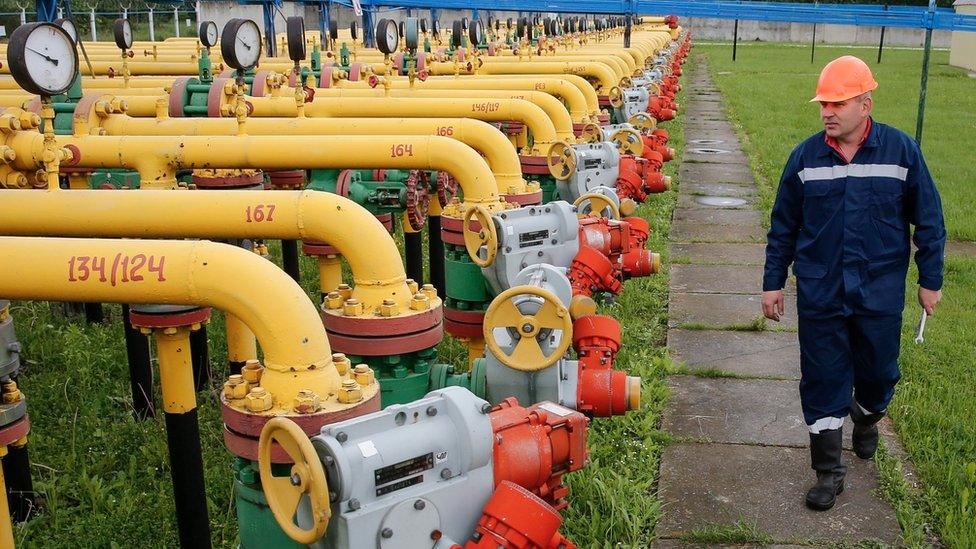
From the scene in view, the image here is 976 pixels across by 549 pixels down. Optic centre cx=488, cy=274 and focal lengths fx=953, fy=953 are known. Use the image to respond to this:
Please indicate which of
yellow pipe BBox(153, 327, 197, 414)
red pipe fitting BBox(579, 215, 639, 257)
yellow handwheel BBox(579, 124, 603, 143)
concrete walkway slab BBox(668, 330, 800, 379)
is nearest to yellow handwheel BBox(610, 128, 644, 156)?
yellow handwheel BBox(579, 124, 603, 143)

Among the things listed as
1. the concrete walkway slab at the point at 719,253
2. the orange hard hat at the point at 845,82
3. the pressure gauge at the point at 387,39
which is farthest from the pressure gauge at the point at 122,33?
the orange hard hat at the point at 845,82

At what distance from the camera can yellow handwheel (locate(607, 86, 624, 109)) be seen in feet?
27.2

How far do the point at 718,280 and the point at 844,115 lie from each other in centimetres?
331

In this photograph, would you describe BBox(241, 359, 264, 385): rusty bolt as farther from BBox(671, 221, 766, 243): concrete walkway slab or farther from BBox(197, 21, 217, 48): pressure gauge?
BBox(197, 21, 217, 48): pressure gauge

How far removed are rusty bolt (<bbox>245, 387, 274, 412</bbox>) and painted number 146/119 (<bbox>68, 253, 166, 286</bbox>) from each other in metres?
0.36

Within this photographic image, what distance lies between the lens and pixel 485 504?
2.09 m

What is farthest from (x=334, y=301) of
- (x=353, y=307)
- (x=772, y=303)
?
(x=772, y=303)

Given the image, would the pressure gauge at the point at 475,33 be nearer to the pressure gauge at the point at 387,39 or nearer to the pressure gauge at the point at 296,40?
the pressure gauge at the point at 387,39

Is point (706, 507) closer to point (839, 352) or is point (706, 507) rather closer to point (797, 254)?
point (839, 352)

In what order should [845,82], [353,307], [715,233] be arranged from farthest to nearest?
[715,233] < [845,82] < [353,307]

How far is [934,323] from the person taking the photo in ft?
17.6

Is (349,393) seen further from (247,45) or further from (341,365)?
(247,45)

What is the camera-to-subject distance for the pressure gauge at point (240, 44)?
4230 millimetres

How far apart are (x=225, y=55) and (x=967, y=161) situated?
29.7 ft
